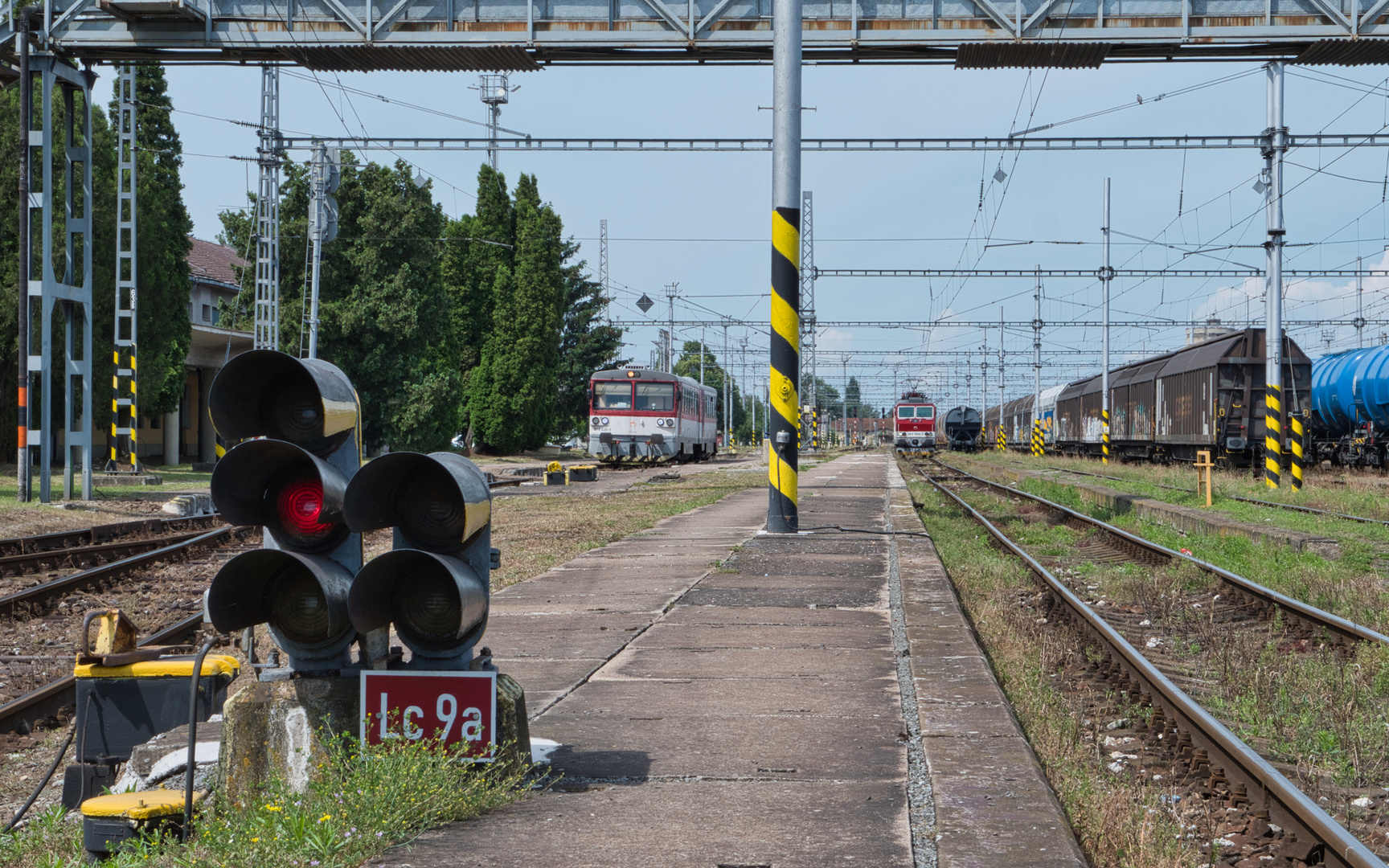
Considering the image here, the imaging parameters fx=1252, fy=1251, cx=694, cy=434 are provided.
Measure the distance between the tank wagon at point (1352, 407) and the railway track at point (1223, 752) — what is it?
20.8m

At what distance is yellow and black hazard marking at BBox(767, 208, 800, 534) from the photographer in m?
13.0

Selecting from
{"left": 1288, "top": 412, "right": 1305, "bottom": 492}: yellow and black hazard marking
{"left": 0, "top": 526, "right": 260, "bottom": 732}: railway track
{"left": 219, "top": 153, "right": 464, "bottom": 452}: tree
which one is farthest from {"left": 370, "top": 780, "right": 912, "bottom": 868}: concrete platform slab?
{"left": 219, "top": 153, "right": 464, "bottom": 452}: tree

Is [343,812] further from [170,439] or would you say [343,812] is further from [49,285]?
[170,439]

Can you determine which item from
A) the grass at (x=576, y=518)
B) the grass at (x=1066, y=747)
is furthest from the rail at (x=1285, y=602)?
the grass at (x=576, y=518)

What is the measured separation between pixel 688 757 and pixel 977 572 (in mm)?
7784

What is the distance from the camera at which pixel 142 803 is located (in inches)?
156

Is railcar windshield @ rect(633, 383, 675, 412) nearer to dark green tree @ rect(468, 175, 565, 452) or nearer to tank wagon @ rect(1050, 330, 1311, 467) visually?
dark green tree @ rect(468, 175, 565, 452)

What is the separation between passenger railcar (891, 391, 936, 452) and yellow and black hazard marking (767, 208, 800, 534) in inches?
1912

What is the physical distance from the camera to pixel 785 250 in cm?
1304

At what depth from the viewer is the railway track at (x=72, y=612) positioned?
277 inches

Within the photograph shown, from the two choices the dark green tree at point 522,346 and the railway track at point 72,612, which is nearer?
the railway track at point 72,612

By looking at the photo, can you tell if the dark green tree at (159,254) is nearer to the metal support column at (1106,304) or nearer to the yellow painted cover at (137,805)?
the metal support column at (1106,304)

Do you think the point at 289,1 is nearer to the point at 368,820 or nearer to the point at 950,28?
the point at 950,28

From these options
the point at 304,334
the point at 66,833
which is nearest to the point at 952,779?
the point at 66,833
